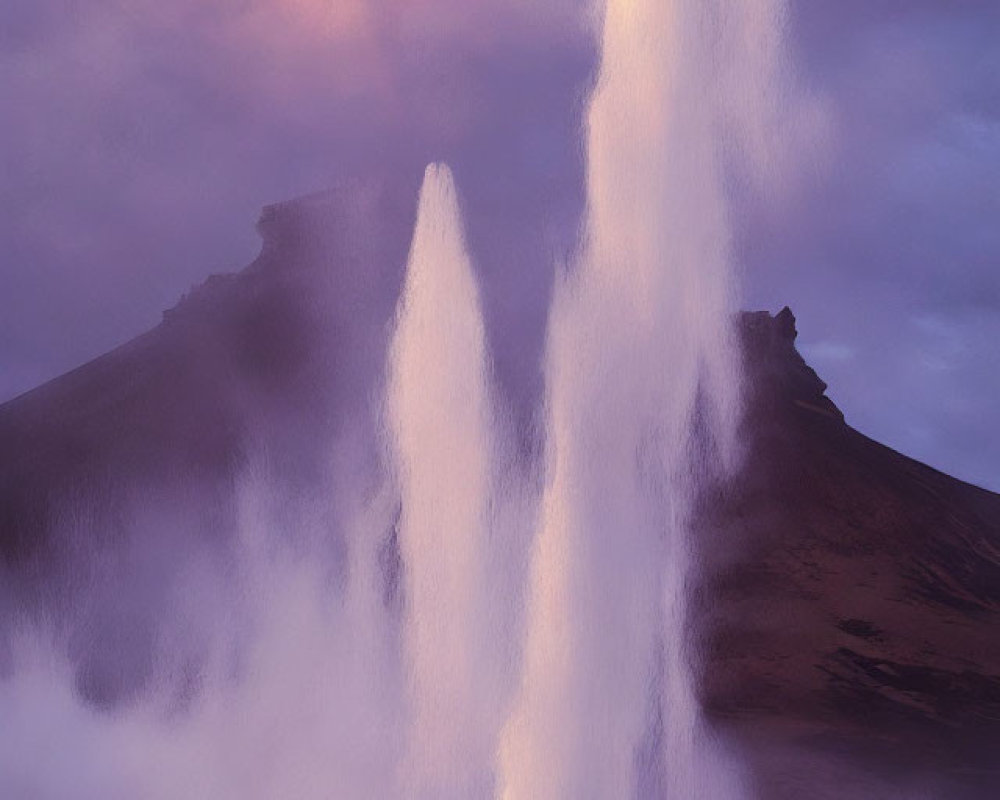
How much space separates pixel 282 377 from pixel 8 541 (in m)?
22.3

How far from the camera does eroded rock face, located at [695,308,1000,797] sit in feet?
144

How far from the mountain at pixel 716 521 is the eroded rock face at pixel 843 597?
11 cm

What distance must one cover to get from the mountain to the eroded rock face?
11 cm

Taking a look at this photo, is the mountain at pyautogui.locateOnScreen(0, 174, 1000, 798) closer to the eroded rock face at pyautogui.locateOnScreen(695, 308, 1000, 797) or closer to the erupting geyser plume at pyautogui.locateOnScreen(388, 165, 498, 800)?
the eroded rock face at pyautogui.locateOnScreen(695, 308, 1000, 797)

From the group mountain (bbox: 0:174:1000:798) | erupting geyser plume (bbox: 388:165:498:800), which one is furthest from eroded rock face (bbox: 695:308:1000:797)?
erupting geyser plume (bbox: 388:165:498:800)

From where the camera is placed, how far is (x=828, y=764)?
37.2m

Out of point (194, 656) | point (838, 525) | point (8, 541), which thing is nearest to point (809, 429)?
point (838, 525)

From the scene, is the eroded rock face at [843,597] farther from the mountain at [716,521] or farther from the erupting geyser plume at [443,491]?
the erupting geyser plume at [443,491]

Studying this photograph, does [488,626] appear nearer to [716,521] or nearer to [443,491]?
[443,491]

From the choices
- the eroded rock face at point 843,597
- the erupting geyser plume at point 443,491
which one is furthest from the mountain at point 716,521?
the erupting geyser plume at point 443,491

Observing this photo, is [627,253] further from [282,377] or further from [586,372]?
[282,377]

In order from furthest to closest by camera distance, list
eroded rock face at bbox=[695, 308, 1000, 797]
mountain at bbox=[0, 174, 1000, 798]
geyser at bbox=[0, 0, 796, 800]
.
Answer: mountain at bbox=[0, 174, 1000, 798]
eroded rock face at bbox=[695, 308, 1000, 797]
geyser at bbox=[0, 0, 796, 800]

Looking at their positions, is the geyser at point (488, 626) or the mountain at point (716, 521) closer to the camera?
the geyser at point (488, 626)

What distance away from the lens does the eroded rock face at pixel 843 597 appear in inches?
1727
